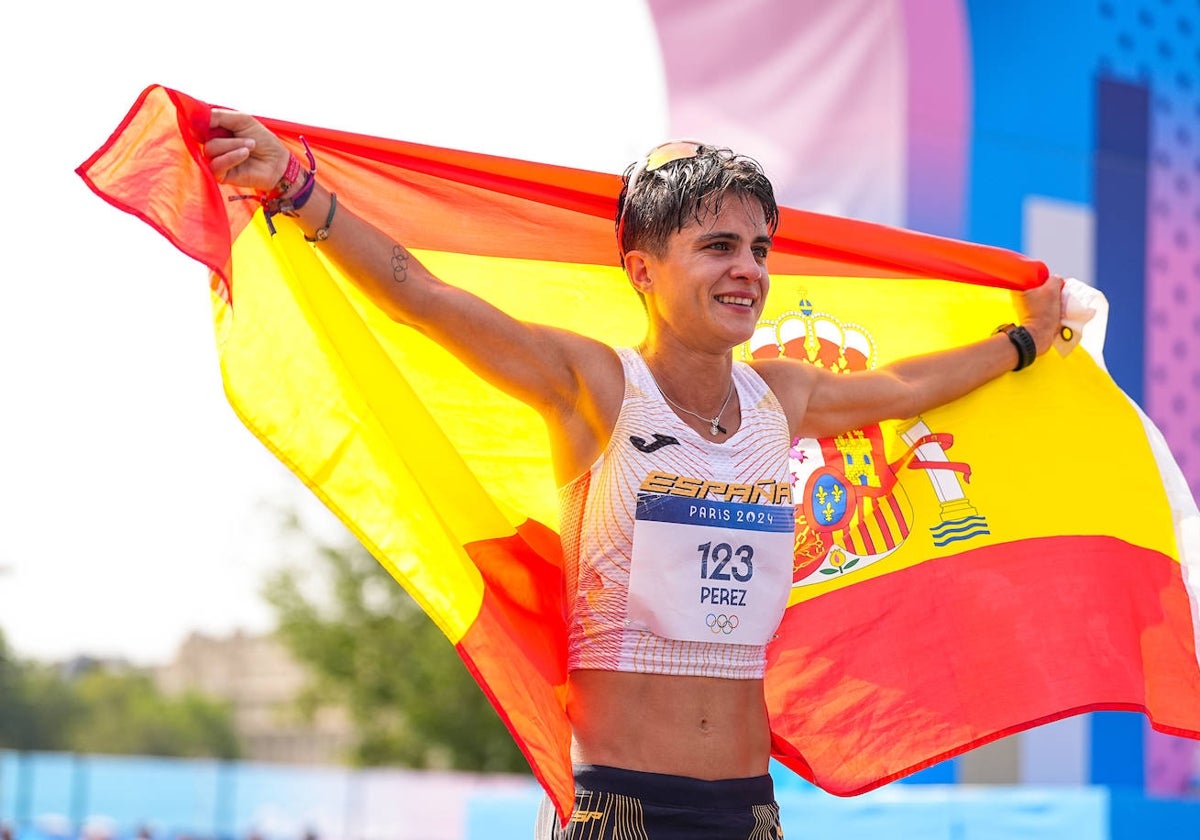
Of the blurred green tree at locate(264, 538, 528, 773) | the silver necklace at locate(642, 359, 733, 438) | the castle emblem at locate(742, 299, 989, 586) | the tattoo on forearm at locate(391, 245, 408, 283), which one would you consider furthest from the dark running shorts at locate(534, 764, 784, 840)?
the blurred green tree at locate(264, 538, 528, 773)

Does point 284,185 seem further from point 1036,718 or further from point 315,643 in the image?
point 315,643

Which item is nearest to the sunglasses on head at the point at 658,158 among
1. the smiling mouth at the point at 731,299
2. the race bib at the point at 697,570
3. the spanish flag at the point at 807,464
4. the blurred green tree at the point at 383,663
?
the smiling mouth at the point at 731,299

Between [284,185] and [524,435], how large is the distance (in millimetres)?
959

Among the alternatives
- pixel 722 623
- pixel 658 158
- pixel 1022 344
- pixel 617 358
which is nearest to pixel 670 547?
pixel 722 623

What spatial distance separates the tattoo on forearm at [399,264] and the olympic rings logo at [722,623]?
0.96 metres

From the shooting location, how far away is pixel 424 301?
3119 mm

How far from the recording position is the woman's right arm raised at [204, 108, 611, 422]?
9.96ft

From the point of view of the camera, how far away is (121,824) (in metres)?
19.3

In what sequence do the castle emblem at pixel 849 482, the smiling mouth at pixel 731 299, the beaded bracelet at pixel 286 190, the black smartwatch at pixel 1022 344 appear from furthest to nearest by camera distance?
the black smartwatch at pixel 1022 344, the castle emblem at pixel 849 482, the smiling mouth at pixel 731 299, the beaded bracelet at pixel 286 190

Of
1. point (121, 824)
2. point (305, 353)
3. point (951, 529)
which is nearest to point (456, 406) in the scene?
point (305, 353)

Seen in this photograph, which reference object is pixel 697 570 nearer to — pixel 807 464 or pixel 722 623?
pixel 722 623

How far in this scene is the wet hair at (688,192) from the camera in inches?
128

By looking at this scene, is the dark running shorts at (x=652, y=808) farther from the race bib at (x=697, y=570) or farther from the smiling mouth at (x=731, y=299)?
the smiling mouth at (x=731, y=299)

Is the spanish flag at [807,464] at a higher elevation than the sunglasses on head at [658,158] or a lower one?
lower
